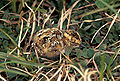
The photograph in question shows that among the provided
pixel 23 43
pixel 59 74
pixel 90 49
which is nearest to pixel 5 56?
pixel 23 43

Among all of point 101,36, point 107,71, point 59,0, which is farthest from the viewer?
point 59,0

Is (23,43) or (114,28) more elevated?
(23,43)

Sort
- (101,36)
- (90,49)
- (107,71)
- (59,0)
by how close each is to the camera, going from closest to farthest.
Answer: (107,71)
(90,49)
(101,36)
(59,0)

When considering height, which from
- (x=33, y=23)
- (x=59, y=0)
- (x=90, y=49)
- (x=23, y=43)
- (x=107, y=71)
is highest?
(x=59, y=0)

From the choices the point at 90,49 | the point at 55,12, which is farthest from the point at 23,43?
the point at 90,49

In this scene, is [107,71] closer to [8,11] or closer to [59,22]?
[59,22]

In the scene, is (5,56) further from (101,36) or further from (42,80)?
(101,36)

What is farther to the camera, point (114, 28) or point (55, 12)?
point (55, 12)
